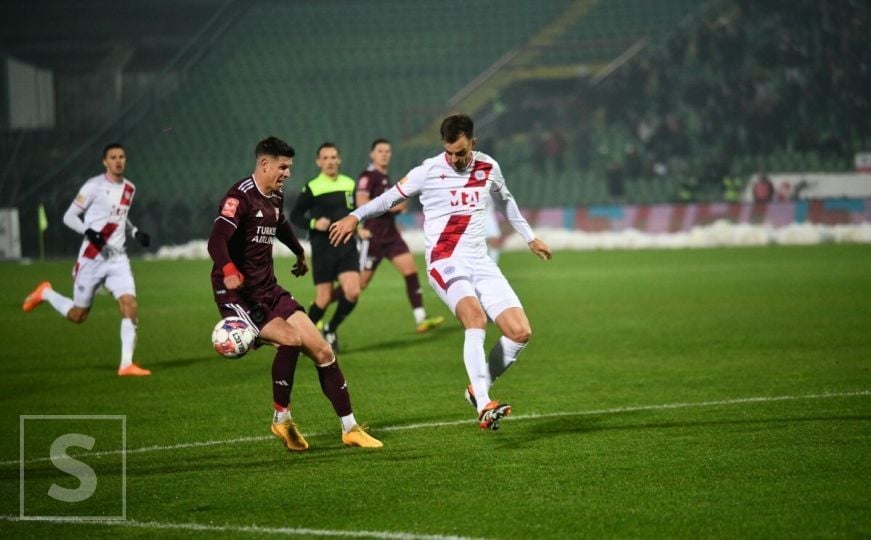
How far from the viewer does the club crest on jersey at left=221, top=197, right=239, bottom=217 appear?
755cm

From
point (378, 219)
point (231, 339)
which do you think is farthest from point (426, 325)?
point (231, 339)

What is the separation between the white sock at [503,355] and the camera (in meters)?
8.27

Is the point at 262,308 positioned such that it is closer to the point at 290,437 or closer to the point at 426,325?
the point at 290,437

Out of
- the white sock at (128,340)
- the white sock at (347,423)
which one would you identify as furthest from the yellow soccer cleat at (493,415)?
the white sock at (128,340)

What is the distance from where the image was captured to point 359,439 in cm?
778

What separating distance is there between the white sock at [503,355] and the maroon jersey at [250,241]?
166cm

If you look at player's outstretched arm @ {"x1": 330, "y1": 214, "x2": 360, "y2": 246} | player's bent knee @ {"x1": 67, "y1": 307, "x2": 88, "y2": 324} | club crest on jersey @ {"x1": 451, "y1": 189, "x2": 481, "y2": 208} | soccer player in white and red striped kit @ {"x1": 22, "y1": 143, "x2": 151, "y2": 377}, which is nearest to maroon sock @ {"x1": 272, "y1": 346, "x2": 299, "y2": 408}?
player's outstretched arm @ {"x1": 330, "y1": 214, "x2": 360, "y2": 246}

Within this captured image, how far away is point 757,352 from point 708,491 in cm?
635

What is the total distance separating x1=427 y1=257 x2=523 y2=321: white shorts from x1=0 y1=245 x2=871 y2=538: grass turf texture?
2.90 feet

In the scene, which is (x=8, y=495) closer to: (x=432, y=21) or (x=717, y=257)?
(x=717, y=257)

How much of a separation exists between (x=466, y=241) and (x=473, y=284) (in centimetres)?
32

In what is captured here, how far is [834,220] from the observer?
32.4m

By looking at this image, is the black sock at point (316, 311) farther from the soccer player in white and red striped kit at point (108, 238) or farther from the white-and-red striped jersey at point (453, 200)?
the white-and-red striped jersey at point (453, 200)

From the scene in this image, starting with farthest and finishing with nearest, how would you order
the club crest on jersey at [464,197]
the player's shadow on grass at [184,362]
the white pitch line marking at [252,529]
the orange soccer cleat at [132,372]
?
the player's shadow on grass at [184,362], the orange soccer cleat at [132,372], the club crest on jersey at [464,197], the white pitch line marking at [252,529]
